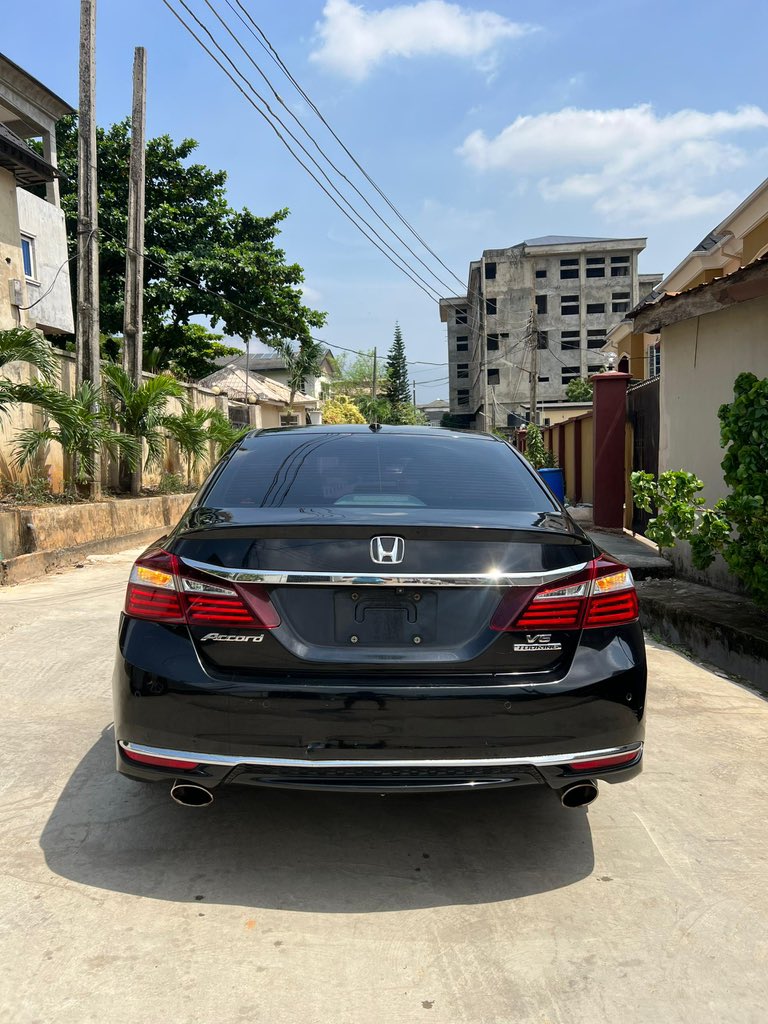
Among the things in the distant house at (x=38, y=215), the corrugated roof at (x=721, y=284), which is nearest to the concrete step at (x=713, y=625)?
the corrugated roof at (x=721, y=284)

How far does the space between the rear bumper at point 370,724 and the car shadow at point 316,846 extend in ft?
1.32

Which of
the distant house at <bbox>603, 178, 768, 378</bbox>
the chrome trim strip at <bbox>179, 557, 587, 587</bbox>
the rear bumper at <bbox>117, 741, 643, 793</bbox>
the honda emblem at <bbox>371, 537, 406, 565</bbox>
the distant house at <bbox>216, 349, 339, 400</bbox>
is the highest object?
the distant house at <bbox>216, 349, 339, 400</bbox>

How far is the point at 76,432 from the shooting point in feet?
39.5

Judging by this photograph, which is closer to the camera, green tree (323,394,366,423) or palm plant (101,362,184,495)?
palm plant (101,362,184,495)

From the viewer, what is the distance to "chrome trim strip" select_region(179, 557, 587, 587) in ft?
8.72

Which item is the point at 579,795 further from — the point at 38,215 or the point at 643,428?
the point at 38,215

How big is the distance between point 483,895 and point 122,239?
29.0 meters

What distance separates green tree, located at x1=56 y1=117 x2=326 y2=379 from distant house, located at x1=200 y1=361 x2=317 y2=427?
10686mm

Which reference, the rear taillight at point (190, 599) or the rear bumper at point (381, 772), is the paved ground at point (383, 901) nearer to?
the rear bumper at point (381, 772)

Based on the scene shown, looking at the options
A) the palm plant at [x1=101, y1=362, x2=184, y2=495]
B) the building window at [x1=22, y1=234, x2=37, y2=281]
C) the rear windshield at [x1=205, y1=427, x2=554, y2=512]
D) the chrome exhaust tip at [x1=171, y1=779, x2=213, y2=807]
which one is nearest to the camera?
the chrome exhaust tip at [x1=171, y1=779, x2=213, y2=807]

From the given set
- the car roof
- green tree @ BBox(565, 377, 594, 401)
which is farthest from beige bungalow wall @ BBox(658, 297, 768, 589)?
green tree @ BBox(565, 377, 594, 401)

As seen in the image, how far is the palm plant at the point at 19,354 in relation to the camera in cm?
1060

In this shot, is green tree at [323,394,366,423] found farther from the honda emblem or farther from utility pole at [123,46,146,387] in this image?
the honda emblem

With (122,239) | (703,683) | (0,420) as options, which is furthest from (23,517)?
(122,239)
